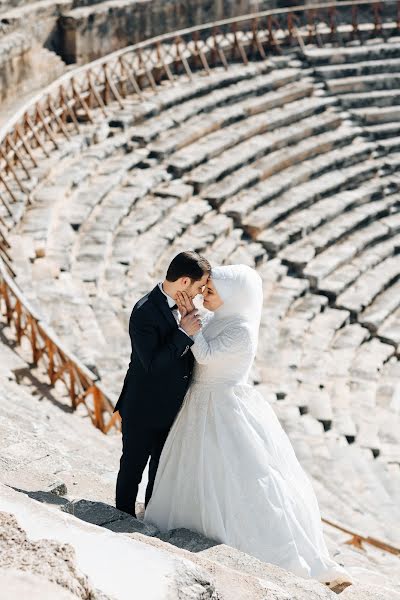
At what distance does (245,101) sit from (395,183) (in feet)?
9.38

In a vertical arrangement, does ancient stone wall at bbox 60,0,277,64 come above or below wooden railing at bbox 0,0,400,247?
above

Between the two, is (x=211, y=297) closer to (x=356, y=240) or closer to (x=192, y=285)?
(x=192, y=285)

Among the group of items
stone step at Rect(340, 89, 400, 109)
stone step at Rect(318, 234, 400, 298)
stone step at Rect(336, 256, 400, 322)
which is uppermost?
stone step at Rect(340, 89, 400, 109)

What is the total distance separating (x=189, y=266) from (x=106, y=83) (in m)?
10.9

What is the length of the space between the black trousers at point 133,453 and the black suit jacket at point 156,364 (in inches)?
2.1

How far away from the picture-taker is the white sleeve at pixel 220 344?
4777 millimetres

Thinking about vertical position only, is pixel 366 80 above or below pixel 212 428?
below

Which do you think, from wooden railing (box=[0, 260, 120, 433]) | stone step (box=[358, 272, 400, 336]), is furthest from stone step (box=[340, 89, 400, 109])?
wooden railing (box=[0, 260, 120, 433])

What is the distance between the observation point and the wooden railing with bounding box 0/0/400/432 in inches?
324

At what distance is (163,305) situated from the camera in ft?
15.7

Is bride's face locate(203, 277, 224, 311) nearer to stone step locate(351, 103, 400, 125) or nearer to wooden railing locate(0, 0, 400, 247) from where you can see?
wooden railing locate(0, 0, 400, 247)

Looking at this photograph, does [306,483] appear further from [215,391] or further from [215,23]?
[215,23]

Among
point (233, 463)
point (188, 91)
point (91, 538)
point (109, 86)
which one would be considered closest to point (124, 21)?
point (188, 91)

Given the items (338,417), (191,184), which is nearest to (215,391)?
(338,417)
